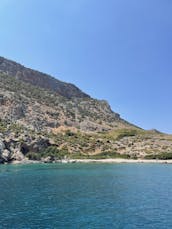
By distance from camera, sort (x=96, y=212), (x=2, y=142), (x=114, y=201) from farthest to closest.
A: (x=2, y=142)
(x=114, y=201)
(x=96, y=212)

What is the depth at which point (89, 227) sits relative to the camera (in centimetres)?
4253

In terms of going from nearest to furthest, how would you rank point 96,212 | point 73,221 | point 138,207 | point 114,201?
point 73,221 < point 96,212 < point 138,207 < point 114,201

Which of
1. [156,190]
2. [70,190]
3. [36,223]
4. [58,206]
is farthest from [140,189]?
[36,223]

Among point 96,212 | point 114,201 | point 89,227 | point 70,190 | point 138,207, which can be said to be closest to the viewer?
point 89,227

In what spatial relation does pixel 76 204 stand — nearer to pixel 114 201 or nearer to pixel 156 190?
pixel 114 201

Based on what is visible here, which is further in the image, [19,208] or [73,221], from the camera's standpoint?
[19,208]

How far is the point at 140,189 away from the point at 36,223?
39421mm

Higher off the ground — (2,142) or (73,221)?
(2,142)

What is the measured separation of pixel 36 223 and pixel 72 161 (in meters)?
155

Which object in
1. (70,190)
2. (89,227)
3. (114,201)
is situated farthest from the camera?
(70,190)

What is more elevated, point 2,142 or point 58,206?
point 2,142

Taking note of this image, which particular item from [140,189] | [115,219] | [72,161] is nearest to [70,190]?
[140,189]

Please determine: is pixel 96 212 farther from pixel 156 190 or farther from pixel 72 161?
pixel 72 161

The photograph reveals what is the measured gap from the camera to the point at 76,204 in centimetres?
5841
